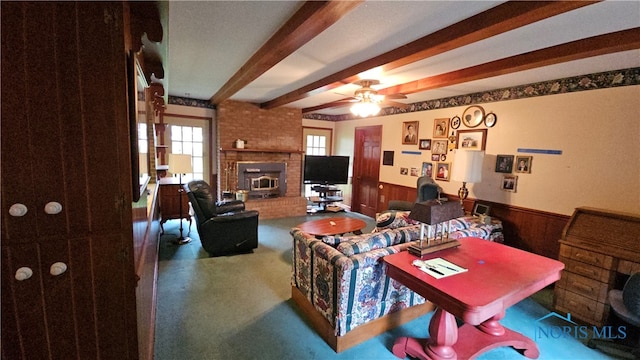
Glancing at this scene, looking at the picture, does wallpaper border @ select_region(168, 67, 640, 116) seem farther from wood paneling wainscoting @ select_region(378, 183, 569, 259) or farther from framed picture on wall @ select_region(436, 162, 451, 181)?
wood paneling wainscoting @ select_region(378, 183, 569, 259)

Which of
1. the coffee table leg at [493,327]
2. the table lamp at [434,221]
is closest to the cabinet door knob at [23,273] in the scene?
the table lamp at [434,221]

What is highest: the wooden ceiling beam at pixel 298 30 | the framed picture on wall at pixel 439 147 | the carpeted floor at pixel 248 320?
the wooden ceiling beam at pixel 298 30

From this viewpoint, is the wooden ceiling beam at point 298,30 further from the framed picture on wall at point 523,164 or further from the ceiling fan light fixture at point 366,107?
the framed picture on wall at point 523,164

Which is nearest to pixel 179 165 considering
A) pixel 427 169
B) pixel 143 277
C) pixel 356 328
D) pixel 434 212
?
pixel 143 277

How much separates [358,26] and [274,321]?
252 cm

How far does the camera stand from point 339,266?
6.64ft

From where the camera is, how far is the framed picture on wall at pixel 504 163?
3.74 meters

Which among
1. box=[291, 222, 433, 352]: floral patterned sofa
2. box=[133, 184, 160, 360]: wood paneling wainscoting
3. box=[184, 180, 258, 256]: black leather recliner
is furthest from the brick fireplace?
box=[133, 184, 160, 360]: wood paneling wainscoting

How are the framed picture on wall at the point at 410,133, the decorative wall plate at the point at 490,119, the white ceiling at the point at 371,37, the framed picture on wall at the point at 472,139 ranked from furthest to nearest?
the framed picture on wall at the point at 410,133
the framed picture on wall at the point at 472,139
the decorative wall plate at the point at 490,119
the white ceiling at the point at 371,37

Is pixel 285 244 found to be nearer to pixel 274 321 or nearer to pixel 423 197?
pixel 274 321

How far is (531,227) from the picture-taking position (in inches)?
140

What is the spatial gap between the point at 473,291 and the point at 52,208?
205 centimetres

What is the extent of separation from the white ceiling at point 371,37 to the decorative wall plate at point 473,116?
541 mm

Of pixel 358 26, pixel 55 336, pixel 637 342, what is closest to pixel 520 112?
pixel 637 342
